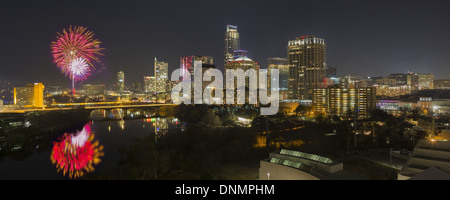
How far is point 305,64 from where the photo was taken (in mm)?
30781

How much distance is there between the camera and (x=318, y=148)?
9164 mm

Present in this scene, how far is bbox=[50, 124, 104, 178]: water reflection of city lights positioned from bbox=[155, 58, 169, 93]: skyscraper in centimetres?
3687

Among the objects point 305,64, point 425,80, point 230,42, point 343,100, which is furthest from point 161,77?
point 425,80

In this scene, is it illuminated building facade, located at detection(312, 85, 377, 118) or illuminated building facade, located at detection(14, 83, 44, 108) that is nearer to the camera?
illuminated building facade, located at detection(312, 85, 377, 118)

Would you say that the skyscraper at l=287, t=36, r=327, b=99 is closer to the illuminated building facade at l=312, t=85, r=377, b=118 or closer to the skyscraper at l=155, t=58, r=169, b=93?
the illuminated building facade at l=312, t=85, r=377, b=118

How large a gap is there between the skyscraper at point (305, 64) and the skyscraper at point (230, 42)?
14317mm

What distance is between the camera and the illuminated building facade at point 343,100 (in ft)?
63.8

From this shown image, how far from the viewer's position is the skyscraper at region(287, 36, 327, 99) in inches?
1193

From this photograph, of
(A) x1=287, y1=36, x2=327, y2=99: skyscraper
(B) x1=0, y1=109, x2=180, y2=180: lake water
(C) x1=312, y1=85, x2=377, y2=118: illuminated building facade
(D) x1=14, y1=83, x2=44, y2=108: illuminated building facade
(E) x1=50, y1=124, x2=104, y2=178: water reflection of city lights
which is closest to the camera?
(B) x1=0, y1=109, x2=180, y2=180: lake water

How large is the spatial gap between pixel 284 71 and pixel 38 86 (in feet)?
79.0

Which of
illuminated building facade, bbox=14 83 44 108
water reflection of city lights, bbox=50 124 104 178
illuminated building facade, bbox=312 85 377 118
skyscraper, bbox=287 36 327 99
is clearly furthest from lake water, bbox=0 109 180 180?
skyscraper, bbox=287 36 327 99

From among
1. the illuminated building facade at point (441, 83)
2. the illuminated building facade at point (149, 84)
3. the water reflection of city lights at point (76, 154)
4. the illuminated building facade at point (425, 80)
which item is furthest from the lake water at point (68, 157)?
the illuminated building facade at point (441, 83)

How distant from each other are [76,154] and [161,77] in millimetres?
41686

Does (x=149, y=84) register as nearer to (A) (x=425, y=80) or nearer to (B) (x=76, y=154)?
(A) (x=425, y=80)
